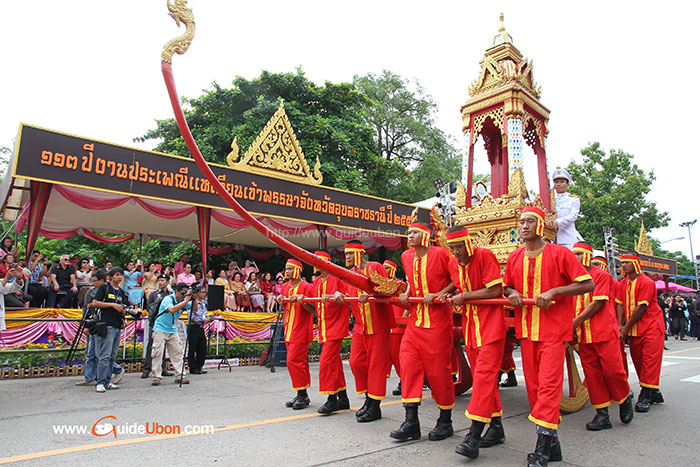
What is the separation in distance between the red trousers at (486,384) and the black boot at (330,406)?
1.84m

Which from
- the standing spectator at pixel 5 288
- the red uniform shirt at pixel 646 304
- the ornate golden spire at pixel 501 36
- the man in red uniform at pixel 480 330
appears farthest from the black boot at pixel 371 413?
the ornate golden spire at pixel 501 36

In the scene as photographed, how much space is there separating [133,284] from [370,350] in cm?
801

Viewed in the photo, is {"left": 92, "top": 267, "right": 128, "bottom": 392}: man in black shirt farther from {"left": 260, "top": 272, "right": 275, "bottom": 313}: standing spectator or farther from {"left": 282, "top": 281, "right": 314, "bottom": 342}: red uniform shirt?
{"left": 260, "top": 272, "right": 275, "bottom": 313}: standing spectator

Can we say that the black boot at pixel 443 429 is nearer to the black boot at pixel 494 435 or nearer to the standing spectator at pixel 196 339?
the black boot at pixel 494 435

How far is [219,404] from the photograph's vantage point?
5727 mm

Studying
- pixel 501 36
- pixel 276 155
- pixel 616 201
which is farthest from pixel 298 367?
pixel 616 201

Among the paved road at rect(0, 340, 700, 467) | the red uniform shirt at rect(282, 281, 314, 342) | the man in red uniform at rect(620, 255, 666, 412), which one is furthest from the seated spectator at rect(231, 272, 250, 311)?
the man in red uniform at rect(620, 255, 666, 412)

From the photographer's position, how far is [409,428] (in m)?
3.93

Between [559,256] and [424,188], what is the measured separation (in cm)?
2379

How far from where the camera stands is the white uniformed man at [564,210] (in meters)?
6.67

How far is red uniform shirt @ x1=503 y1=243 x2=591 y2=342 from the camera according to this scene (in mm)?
3602

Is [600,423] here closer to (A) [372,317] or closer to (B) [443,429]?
(B) [443,429]

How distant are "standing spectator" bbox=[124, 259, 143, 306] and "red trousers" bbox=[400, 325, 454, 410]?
7.77m

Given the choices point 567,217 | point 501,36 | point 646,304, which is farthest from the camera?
point 501,36
